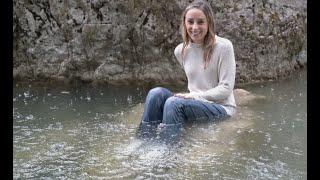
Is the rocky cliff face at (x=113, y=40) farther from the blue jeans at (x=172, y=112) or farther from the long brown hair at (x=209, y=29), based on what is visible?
the blue jeans at (x=172, y=112)

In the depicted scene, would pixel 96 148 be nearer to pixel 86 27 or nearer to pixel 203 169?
pixel 203 169

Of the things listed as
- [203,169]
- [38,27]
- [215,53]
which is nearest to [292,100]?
[215,53]

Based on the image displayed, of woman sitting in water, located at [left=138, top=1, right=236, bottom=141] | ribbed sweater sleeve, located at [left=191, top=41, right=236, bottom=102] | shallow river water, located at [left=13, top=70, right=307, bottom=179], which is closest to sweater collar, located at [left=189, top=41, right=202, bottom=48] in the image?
woman sitting in water, located at [left=138, top=1, right=236, bottom=141]

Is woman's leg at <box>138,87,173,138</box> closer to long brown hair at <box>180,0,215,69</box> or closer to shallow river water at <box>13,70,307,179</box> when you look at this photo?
shallow river water at <box>13,70,307,179</box>

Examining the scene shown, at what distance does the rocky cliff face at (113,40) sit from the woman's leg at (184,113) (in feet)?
5.70

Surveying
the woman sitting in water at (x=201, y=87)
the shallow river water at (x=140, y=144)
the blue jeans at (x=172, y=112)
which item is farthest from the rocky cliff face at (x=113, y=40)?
the blue jeans at (x=172, y=112)

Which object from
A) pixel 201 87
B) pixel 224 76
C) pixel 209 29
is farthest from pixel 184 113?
pixel 209 29

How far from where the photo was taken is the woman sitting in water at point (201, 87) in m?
3.96

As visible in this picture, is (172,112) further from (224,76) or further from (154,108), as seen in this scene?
(224,76)

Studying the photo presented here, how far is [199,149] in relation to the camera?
3.42 meters

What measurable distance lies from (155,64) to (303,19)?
1.89m

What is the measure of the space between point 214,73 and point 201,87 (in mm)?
161

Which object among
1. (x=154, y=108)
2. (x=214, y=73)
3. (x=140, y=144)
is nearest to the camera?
(x=140, y=144)

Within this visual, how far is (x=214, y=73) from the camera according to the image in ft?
13.6
